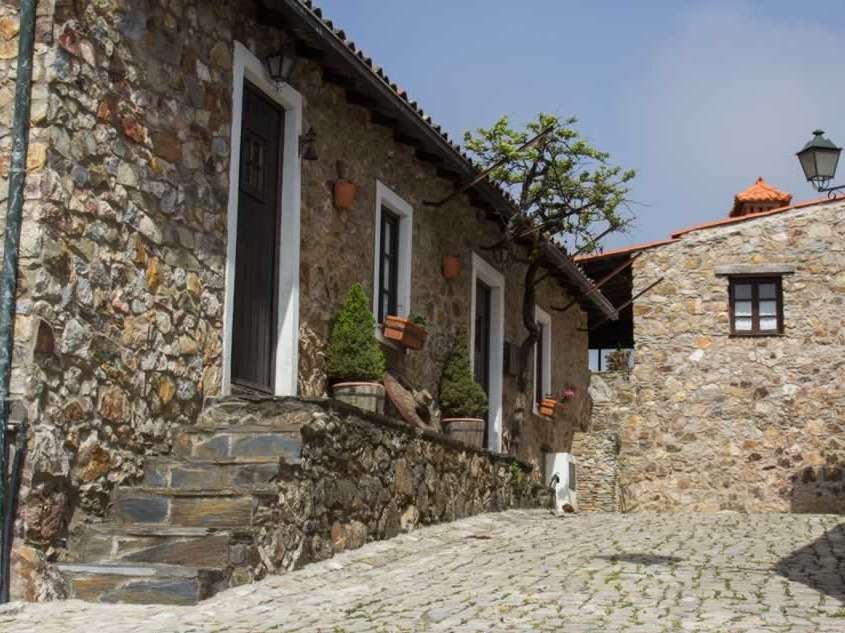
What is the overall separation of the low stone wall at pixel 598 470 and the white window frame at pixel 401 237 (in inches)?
307

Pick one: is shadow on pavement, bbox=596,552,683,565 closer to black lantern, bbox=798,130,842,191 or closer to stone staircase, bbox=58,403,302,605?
stone staircase, bbox=58,403,302,605

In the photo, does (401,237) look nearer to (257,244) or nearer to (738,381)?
(257,244)

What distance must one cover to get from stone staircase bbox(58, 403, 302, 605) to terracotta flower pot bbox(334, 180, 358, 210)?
270 centimetres

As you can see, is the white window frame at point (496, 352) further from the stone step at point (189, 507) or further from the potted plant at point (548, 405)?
the stone step at point (189, 507)

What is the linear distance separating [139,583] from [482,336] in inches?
347

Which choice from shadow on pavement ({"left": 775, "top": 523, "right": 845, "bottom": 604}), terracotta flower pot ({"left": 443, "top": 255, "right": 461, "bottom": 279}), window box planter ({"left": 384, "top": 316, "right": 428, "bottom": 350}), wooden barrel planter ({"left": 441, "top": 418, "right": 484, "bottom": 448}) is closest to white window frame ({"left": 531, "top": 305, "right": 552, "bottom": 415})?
terracotta flower pot ({"left": 443, "top": 255, "right": 461, "bottom": 279})

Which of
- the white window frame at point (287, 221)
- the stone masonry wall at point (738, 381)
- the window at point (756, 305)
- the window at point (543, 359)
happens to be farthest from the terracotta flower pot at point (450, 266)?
the window at point (756, 305)

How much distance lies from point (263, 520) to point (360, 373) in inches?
122

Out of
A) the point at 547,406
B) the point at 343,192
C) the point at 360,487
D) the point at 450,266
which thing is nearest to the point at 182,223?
the point at 360,487

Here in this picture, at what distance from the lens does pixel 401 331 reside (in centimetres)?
1104

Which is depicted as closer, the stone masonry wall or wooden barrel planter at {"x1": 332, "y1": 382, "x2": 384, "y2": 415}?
wooden barrel planter at {"x1": 332, "y1": 382, "x2": 384, "y2": 415}

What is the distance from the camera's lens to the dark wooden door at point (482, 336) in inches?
573

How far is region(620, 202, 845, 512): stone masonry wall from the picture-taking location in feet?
60.6

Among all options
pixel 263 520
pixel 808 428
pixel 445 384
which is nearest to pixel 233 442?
pixel 263 520
